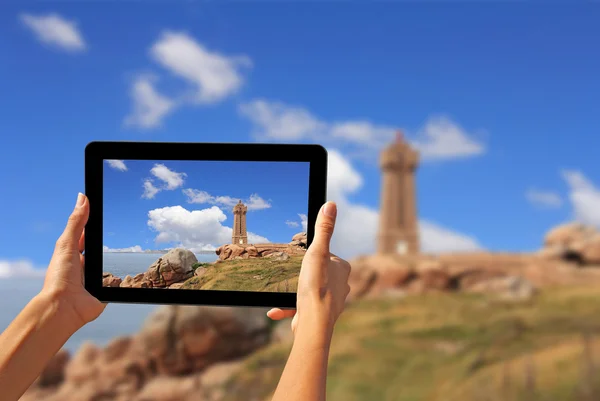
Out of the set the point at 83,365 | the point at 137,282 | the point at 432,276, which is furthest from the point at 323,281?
the point at 432,276

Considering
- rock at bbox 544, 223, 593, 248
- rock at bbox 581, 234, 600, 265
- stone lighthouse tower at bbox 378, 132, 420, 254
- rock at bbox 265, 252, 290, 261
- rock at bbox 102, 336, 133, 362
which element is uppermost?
stone lighthouse tower at bbox 378, 132, 420, 254

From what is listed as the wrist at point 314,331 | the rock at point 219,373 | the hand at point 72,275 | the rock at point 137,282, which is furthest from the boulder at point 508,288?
the wrist at point 314,331

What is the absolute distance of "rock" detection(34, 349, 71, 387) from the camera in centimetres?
1008

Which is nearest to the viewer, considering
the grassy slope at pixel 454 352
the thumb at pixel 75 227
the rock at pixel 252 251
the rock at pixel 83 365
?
the thumb at pixel 75 227

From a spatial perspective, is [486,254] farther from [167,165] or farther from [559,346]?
[167,165]

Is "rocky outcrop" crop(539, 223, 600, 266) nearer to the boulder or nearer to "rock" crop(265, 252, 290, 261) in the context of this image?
the boulder

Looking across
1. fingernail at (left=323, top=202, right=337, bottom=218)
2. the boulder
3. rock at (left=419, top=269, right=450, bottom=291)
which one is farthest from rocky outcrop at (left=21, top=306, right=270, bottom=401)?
fingernail at (left=323, top=202, right=337, bottom=218)

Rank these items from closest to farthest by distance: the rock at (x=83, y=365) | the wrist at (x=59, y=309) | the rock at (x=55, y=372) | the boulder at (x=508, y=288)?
the wrist at (x=59, y=309)
the rock at (x=55, y=372)
the rock at (x=83, y=365)
the boulder at (x=508, y=288)

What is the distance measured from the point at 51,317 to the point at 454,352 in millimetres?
9919

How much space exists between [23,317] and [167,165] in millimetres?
678

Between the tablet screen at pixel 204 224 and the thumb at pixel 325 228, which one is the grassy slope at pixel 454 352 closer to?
the tablet screen at pixel 204 224

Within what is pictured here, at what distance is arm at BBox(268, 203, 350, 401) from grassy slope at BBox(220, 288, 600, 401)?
8.83m

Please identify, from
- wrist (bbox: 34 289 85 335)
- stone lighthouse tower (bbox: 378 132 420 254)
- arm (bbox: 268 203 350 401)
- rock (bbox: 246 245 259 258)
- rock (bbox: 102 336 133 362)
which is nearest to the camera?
arm (bbox: 268 203 350 401)

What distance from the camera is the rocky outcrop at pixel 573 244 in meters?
11.1
